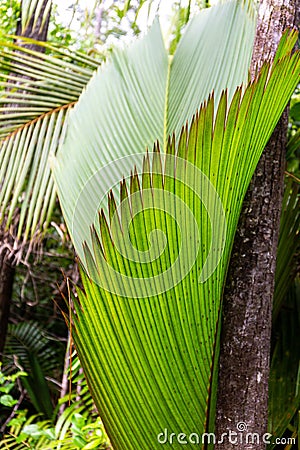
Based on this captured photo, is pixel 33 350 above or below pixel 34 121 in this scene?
below

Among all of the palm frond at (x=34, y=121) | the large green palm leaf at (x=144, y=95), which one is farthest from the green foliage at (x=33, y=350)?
the large green palm leaf at (x=144, y=95)

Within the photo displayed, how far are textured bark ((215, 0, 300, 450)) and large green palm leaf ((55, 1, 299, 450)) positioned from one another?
0.03 meters

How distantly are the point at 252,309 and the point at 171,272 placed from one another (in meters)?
0.16

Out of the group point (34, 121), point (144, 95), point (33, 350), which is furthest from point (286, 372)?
point (33, 350)

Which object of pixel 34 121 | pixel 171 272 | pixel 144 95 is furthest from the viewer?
pixel 34 121

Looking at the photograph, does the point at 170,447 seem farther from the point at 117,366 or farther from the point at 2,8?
the point at 2,8

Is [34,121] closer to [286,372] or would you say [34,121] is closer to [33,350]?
[286,372]

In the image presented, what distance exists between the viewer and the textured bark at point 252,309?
25.1 inches

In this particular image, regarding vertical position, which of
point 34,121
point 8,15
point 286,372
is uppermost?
point 8,15

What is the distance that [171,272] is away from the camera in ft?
1.79

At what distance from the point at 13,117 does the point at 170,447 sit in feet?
3.45

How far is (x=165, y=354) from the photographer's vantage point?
0.58 m

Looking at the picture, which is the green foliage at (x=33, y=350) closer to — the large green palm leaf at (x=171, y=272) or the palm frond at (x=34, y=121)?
the palm frond at (x=34, y=121)

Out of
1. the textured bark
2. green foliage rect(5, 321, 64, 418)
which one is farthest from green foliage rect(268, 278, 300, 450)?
green foliage rect(5, 321, 64, 418)
